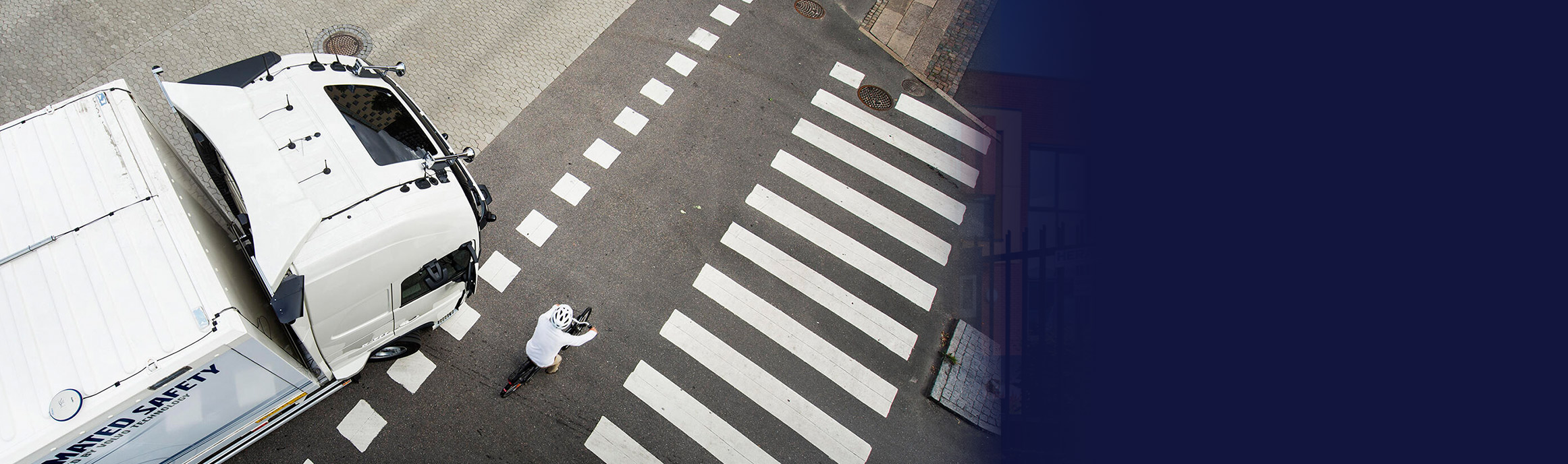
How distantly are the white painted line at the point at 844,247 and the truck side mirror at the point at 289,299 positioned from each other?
6.10 meters

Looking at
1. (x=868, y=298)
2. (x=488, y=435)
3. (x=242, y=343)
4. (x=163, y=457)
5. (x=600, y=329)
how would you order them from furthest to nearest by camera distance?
(x=868, y=298) → (x=600, y=329) → (x=488, y=435) → (x=163, y=457) → (x=242, y=343)

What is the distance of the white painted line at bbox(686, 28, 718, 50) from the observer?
40.9 feet

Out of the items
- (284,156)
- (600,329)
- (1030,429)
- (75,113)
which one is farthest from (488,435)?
(1030,429)

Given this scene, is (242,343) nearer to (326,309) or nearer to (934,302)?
(326,309)

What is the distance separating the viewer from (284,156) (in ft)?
21.4

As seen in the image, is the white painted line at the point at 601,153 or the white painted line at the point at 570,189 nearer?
the white painted line at the point at 570,189

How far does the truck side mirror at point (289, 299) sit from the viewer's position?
18.7 feet

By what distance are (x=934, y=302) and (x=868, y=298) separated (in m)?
1.04

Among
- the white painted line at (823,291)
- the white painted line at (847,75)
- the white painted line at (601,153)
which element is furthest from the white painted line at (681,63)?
the white painted line at (823,291)

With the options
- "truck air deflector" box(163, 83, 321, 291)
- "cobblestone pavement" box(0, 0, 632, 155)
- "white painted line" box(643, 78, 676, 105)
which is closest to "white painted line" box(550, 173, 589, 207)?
"cobblestone pavement" box(0, 0, 632, 155)

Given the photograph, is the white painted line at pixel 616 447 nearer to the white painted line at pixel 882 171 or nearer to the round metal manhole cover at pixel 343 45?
the white painted line at pixel 882 171

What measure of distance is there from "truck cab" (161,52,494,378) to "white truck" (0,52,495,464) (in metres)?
0.02

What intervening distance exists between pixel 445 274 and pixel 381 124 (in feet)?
6.10

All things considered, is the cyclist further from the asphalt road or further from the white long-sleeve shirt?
the asphalt road
